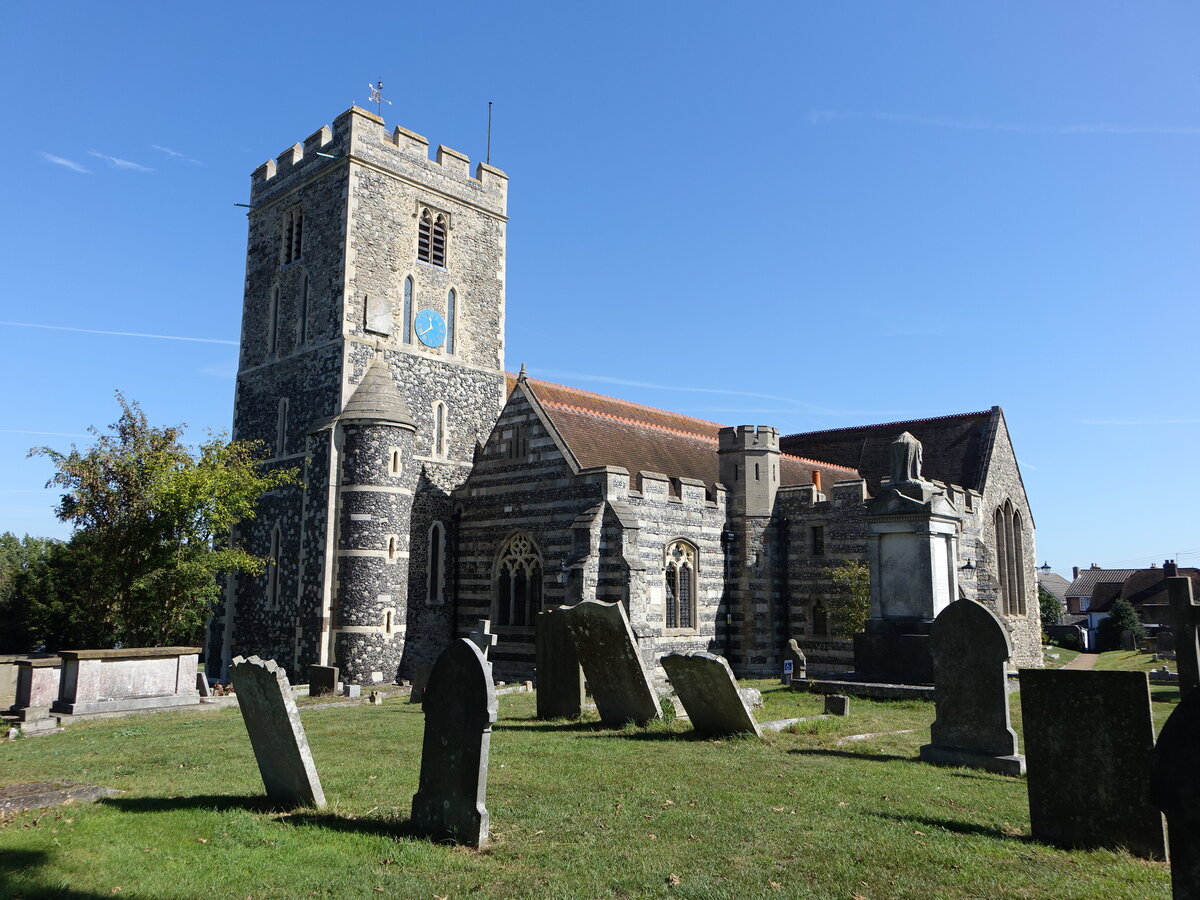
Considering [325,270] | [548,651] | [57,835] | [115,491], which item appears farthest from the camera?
[325,270]

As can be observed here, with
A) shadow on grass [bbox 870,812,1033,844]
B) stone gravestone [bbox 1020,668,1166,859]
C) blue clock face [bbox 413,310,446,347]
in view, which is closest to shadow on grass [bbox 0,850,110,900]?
shadow on grass [bbox 870,812,1033,844]

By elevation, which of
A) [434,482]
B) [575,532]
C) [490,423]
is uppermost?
[490,423]

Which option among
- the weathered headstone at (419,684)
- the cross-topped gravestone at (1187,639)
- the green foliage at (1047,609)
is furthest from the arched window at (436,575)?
the green foliage at (1047,609)

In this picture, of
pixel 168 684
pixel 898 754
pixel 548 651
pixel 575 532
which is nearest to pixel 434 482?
pixel 575 532

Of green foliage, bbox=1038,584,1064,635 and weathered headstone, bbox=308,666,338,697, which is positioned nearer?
weathered headstone, bbox=308,666,338,697

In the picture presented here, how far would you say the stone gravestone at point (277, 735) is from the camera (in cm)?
727

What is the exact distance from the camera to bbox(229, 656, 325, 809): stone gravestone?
7.27 m

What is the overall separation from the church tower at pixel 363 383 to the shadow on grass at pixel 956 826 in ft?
59.8

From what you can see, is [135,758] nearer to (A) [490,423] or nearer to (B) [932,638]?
(B) [932,638]

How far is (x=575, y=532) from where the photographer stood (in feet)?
68.3

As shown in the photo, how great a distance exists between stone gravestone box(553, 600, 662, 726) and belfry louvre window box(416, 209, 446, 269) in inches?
739

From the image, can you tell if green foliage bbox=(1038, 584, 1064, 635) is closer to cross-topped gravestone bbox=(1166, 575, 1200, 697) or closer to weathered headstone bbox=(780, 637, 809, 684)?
weathered headstone bbox=(780, 637, 809, 684)

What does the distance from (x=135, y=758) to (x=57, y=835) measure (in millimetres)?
4150

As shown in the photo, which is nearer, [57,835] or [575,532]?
[57,835]
